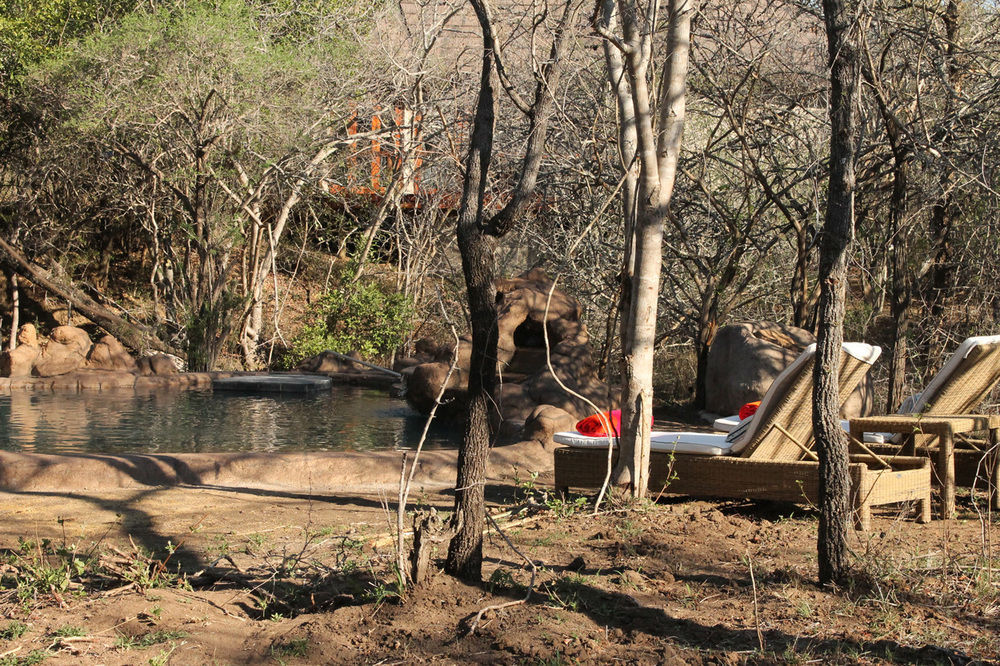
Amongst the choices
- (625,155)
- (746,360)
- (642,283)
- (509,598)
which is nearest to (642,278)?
(642,283)

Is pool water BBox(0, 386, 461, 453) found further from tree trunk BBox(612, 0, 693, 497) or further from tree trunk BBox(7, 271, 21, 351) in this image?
tree trunk BBox(7, 271, 21, 351)

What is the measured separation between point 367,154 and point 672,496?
12.3 metres

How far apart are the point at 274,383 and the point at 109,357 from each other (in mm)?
2787

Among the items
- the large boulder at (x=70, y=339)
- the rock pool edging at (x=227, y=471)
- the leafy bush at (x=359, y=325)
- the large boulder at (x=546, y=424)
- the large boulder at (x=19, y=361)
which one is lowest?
the rock pool edging at (x=227, y=471)

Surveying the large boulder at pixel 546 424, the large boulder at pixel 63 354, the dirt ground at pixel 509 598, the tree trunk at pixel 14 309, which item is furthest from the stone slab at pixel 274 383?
the dirt ground at pixel 509 598

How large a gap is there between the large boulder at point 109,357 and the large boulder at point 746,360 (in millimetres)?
8156

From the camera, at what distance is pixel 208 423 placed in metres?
9.74

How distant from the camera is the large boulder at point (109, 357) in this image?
44.1 ft

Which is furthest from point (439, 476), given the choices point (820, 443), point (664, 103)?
point (820, 443)

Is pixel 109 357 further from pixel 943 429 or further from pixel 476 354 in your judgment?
pixel 943 429

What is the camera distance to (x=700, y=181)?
10.8m

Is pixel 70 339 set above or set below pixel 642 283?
below

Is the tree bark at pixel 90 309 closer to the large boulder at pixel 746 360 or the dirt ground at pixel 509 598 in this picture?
the large boulder at pixel 746 360

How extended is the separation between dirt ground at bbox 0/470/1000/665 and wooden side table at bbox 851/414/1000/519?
22cm
